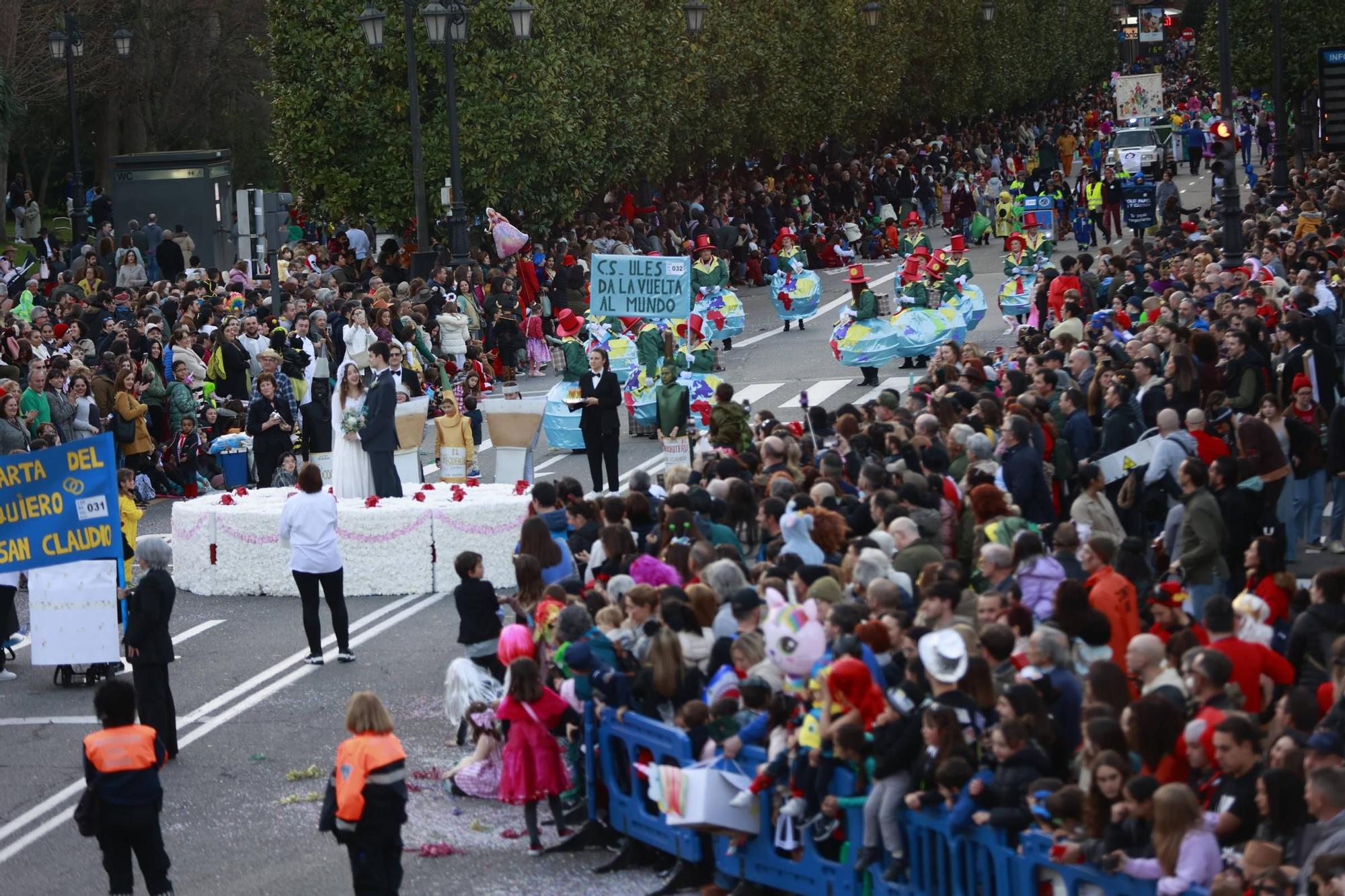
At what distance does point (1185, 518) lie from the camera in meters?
13.0

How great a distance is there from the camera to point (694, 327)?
25719 millimetres

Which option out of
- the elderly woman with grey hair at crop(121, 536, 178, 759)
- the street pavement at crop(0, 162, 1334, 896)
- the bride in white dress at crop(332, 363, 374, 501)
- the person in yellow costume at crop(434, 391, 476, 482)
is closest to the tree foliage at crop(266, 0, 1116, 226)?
the person in yellow costume at crop(434, 391, 476, 482)

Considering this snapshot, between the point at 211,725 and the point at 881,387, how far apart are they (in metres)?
14.4

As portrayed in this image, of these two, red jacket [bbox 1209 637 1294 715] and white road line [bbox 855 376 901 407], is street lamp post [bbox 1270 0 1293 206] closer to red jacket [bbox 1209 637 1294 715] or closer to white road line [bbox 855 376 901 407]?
white road line [bbox 855 376 901 407]

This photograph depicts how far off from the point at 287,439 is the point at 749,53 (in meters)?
28.0

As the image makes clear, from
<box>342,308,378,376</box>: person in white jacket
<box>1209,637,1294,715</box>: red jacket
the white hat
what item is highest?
<box>342,308,378,376</box>: person in white jacket

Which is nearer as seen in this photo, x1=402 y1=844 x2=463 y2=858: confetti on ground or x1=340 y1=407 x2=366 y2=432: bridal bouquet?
x1=402 y1=844 x2=463 y2=858: confetti on ground

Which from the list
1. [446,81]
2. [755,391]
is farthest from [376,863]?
[446,81]

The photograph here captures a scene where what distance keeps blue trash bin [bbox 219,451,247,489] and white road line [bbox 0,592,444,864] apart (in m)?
5.75

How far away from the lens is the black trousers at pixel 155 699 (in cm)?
1314

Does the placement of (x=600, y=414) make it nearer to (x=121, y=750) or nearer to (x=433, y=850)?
(x=433, y=850)

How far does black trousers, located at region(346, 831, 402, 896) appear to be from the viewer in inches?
389

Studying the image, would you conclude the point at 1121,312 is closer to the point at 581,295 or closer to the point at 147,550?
the point at 147,550

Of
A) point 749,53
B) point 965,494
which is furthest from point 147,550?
point 749,53
